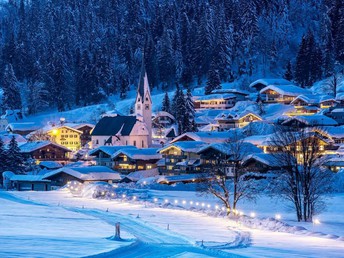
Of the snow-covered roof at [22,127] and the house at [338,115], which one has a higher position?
the snow-covered roof at [22,127]

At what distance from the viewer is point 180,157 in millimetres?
71500

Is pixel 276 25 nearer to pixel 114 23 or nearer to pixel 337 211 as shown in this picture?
pixel 114 23

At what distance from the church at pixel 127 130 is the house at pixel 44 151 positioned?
28.6ft

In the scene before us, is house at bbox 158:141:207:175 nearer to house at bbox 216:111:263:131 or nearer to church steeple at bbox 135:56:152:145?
house at bbox 216:111:263:131

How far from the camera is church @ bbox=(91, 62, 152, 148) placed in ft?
301

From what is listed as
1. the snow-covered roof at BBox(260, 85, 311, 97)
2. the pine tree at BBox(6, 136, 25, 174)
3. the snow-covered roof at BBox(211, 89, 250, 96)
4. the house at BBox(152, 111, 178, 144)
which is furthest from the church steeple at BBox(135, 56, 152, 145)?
the pine tree at BBox(6, 136, 25, 174)

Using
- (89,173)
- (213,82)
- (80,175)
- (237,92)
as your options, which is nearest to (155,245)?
(80,175)

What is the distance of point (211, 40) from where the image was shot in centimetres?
13338

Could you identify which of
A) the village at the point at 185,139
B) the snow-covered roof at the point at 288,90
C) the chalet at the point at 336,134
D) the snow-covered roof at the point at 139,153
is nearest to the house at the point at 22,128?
the village at the point at 185,139

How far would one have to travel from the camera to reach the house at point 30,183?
6619cm

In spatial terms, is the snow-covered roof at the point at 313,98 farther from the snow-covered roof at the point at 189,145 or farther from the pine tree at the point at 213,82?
the snow-covered roof at the point at 189,145

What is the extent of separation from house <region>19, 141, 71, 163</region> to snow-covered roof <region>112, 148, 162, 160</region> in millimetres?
13069

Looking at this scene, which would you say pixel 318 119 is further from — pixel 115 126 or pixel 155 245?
pixel 155 245

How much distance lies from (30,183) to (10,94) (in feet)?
245
